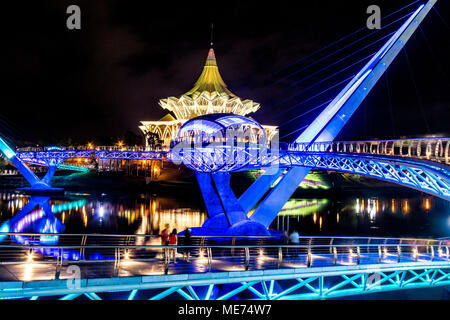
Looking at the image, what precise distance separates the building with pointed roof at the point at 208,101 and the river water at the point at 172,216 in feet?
90.9

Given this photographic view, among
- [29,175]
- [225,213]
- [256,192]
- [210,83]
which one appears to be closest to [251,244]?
[225,213]

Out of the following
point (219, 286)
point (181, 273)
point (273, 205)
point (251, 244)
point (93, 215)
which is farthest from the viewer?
point (93, 215)

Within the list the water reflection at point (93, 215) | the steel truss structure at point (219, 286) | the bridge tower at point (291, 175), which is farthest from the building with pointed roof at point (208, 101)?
the steel truss structure at point (219, 286)

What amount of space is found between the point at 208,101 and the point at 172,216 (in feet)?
128

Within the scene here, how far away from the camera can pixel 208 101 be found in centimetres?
6756

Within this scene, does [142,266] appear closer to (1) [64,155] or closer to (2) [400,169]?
(2) [400,169]

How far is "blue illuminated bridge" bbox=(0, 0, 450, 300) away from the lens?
799 cm

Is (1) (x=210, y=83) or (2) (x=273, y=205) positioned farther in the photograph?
(1) (x=210, y=83)

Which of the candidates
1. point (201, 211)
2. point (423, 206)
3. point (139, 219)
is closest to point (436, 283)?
point (139, 219)

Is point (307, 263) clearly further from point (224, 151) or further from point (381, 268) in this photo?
point (224, 151)

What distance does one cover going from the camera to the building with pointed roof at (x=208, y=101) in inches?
2677

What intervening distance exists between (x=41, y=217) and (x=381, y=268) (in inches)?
968

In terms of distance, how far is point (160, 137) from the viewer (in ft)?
252

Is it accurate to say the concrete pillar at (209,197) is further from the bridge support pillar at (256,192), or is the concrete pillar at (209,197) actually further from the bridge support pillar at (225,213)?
the bridge support pillar at (256,192)
